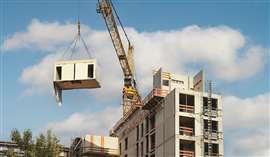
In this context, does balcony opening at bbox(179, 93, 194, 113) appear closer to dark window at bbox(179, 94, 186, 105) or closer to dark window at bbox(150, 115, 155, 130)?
dark window at bbox(179, 94, 186, 105)

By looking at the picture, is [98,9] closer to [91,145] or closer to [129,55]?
[129,55]

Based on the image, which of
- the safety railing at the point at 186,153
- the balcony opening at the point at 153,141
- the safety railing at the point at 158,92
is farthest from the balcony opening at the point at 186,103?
the balcony opening at the point at 153,141

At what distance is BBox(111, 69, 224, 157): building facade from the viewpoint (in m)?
74.9

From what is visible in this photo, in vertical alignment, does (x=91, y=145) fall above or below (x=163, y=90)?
below

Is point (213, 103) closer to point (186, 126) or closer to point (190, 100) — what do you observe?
point (190, 100)

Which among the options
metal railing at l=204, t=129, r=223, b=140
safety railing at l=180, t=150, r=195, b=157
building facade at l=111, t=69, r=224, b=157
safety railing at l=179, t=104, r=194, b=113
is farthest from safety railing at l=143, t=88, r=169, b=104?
safety railing at l=180, t=150, r=195, b=157

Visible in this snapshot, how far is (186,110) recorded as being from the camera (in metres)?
76.4

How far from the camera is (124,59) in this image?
126500 mm

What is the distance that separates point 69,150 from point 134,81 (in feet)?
92.0

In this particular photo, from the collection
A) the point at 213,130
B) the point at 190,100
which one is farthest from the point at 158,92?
the point at 213,130

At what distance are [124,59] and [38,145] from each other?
67.8 meters

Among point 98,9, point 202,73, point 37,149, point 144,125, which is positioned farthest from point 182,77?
point 98,9

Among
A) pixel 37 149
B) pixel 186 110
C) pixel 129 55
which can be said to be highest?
pixel 129 55

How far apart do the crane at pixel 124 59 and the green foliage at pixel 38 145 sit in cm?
5168
